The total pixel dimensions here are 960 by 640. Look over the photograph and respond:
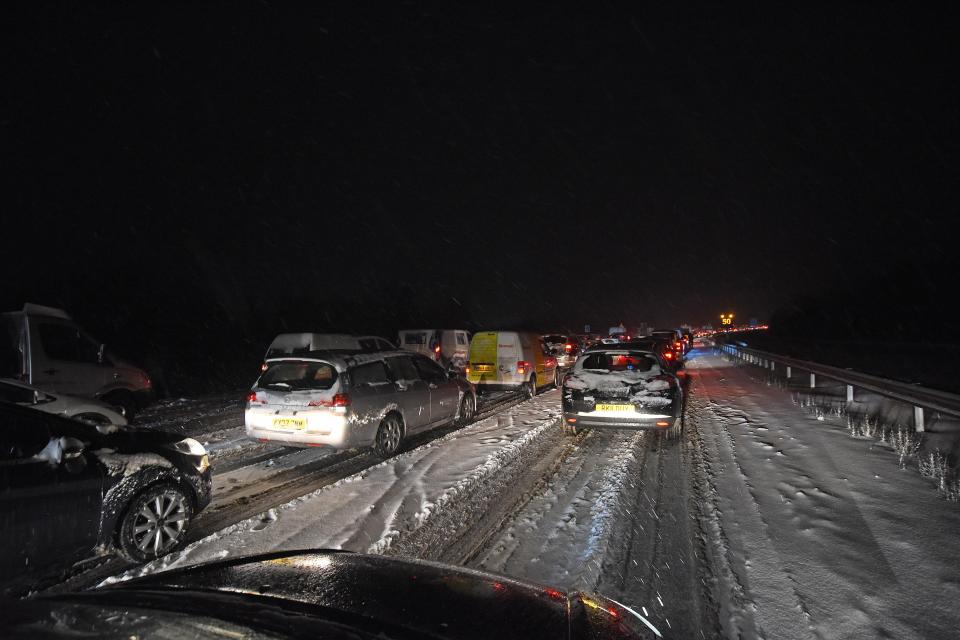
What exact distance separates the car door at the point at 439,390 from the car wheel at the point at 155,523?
16.9 feet

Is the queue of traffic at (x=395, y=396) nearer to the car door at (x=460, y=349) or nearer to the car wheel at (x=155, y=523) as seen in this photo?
the car wheel at (x=155, y=523)

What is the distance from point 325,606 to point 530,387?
45.6ft

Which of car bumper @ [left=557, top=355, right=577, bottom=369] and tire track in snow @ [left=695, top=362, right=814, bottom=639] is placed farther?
car bumper @ [left=557, top=355, right=577, bottom=369]

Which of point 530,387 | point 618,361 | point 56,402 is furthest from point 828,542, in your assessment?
point 530,387

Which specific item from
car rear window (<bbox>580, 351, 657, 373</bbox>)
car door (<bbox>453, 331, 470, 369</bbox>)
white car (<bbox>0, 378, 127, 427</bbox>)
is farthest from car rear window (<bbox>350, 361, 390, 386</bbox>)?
car door (<bbox>453, 331, 470, 369</bbox>)

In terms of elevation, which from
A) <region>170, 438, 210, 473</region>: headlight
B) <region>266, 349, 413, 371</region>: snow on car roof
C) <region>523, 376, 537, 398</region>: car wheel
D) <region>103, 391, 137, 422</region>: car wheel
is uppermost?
<region>266, 349, 413, 371</region>: snow on car roof

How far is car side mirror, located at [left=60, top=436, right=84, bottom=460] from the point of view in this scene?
13.7ft

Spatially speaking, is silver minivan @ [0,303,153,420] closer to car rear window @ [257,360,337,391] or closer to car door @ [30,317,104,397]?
car door @ [30,317,104,397]

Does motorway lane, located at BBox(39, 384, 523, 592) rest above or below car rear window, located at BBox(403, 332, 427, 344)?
below

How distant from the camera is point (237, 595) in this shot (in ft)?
7.25

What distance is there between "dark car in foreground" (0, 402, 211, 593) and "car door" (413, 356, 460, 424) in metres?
5.00

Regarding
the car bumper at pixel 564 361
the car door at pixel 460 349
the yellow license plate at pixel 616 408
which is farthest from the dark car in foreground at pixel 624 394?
the car bumper at pixel 564 361

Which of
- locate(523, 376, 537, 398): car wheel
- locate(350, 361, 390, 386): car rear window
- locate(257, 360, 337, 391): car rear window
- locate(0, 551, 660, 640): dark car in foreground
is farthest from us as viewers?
locate(523, 376, 537, 398): car wheel

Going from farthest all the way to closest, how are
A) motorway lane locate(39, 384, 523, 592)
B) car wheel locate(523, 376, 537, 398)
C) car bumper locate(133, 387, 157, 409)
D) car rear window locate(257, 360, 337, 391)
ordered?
car wheel locate(523, 376, 537, 398) → car bumper locate(133, 387, 157, 409) → car rear window locate(257, 360, 337, 391) → motorway lane locate(39, 384, 523, 592)
